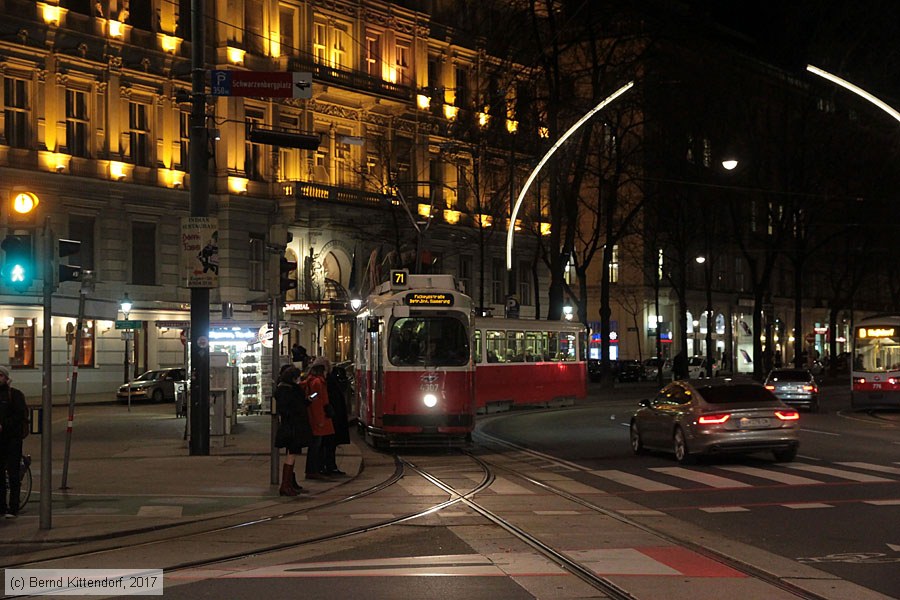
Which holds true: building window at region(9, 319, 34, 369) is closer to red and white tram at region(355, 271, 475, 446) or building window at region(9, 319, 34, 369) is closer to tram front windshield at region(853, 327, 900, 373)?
red and white tram at region(355, 271, 475, 446)

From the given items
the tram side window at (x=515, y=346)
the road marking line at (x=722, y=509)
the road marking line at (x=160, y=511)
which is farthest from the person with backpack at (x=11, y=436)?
the tram side window at (x=515, y=346)

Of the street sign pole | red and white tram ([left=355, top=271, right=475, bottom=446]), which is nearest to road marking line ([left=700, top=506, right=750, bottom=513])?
red and white tram ([left=355, top=271, right=475, bottom=446])

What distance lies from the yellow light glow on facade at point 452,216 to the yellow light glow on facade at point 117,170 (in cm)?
1992

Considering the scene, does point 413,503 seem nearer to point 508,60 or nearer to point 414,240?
point 508,60

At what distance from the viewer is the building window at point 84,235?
50.2 meters

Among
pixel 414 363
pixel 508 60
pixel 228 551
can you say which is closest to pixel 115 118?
pixel 508 60

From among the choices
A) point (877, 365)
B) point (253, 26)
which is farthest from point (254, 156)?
point (877, 365)

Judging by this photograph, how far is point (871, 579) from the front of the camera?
33.8 ft

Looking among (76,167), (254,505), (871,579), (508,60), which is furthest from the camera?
(76,167)

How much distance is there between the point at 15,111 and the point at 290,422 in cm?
3589

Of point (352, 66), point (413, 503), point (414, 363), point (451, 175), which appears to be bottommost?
point (413, 503)

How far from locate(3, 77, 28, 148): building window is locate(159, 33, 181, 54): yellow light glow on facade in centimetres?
714

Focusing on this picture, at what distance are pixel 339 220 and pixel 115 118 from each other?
41.5 feet

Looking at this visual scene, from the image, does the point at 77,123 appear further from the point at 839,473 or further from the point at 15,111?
the point at 839,473
